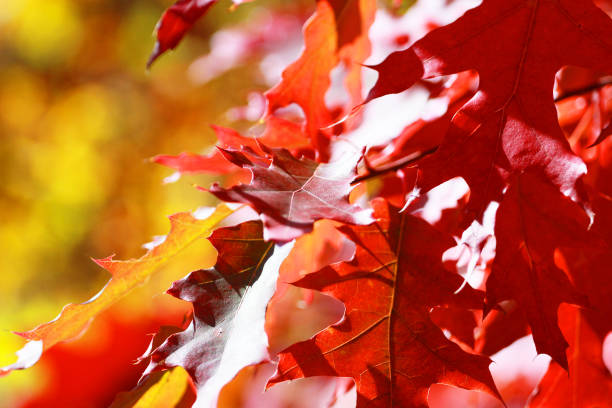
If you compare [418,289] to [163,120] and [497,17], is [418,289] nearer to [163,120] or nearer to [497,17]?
[497,17]

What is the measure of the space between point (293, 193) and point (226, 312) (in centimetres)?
11

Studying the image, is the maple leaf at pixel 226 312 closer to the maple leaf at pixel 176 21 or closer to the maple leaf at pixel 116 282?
the maple leaf at pixel 116 282

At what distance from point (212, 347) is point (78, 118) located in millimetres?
4022

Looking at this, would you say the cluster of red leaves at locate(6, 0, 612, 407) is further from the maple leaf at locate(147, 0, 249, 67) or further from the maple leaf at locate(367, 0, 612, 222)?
the maple leaf at locate(147, 0, 249, 67)

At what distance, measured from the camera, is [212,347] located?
0.52 m

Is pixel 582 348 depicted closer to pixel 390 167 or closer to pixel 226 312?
pixel 390 167

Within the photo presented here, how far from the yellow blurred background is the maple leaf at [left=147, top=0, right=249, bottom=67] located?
124 inches

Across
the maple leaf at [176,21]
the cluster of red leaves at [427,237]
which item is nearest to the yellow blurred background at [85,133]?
the maple leaf at [176,21]

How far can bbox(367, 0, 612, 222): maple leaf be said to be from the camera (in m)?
0.55

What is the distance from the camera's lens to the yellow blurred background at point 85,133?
4043mm

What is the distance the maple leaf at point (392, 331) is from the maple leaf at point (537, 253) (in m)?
0.04

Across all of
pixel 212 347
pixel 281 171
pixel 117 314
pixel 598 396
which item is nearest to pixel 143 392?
pixel 212 347

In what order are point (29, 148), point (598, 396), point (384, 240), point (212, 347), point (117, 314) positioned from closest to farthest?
point (212, 347), point (384, 240), point (598, 396), point (117, 314), point (29, 148)

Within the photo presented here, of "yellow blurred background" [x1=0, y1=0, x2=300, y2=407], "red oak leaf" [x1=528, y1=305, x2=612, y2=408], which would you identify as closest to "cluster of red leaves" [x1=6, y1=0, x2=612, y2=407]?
"red oak leaf" [x1=528, y1=305, x2=612, y2=408]
